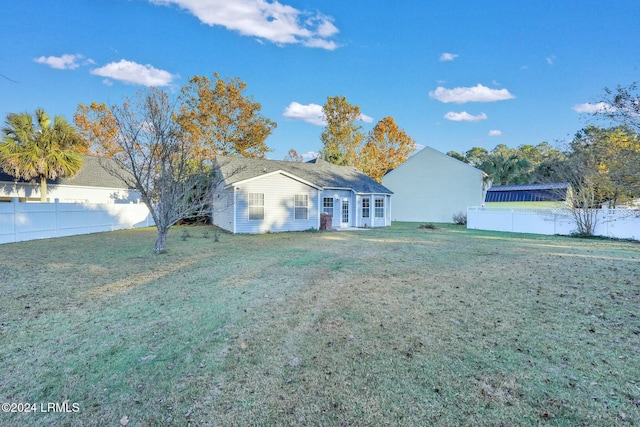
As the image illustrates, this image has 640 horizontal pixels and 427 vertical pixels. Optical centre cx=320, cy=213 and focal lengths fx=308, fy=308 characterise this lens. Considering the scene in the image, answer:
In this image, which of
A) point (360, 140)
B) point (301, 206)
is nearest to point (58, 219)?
point (301, 206)

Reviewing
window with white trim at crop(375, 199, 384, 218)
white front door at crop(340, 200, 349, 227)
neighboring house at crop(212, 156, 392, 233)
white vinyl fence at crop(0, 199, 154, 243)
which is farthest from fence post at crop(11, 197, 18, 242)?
window with white trim at crop(375, 199, 384, 218)

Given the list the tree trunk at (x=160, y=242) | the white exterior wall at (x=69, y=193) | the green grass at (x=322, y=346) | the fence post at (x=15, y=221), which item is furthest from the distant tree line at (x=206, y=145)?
the fence post at (x=15, y=221)

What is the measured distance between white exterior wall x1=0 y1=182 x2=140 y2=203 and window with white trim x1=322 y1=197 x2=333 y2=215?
15760mm

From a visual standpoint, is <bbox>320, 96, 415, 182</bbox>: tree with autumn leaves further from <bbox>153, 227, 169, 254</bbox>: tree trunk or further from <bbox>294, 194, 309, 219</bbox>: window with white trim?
<bbox>153, 227, 169, 254</bbox>: tree trunk

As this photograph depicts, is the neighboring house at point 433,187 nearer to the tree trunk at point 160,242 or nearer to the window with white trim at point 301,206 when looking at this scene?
the window with white trim at point 301,206

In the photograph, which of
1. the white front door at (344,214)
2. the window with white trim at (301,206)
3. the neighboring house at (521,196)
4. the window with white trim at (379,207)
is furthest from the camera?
the window with white trim at (379,207)

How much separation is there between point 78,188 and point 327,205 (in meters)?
17.6

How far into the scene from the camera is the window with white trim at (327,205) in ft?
64.6

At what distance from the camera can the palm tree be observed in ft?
54.3

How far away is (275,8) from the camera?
15.7 metres

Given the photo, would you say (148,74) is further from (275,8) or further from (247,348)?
(247,348)

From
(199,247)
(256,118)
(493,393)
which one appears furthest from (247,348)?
(256,118)

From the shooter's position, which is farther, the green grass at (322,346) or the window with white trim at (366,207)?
the window with white trim at (366,207)

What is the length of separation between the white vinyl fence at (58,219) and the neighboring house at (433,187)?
824 inches
